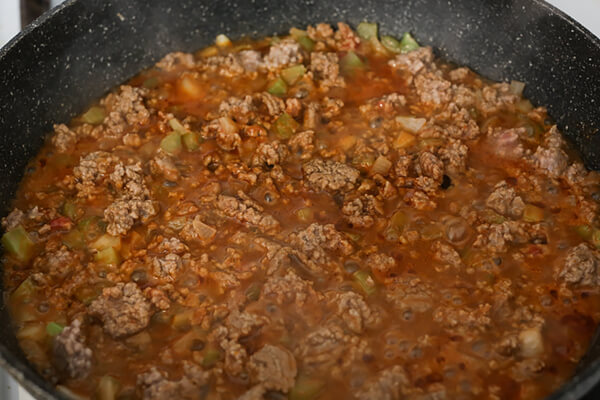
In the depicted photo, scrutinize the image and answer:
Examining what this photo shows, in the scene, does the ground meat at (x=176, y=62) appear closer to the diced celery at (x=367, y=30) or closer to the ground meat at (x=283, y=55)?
the ground meat at (x=283, y=55)

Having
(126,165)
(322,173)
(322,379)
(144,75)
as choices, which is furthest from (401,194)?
(144,75)

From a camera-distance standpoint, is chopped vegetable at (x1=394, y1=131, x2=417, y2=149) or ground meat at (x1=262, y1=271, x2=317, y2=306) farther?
chopped vegetable at (x1=394, y1=131, x2=417, y2=149)

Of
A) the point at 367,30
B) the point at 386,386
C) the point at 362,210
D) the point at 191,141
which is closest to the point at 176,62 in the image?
the point at 191,141

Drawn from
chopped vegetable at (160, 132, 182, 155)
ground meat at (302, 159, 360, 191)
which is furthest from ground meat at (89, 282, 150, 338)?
ground meat at (302, 159, 360, 191)

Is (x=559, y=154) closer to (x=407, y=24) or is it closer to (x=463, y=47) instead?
(x=463, y=47)

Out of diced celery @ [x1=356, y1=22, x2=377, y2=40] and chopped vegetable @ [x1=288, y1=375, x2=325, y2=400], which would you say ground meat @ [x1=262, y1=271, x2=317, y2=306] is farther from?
diced celery @ [x1=356, y1=22, x2=377, y2=40]

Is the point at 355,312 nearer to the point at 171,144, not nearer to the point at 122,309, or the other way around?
the point at 122,309
